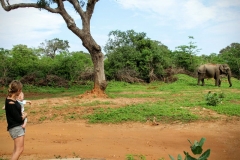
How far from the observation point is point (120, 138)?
6.27m

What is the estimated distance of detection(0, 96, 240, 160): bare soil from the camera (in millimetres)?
5262

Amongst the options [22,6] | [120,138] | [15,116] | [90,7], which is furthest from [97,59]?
[15,116]

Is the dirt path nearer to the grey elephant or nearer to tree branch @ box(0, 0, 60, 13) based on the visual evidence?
tree branch @ box(0, 0, 60, 13)

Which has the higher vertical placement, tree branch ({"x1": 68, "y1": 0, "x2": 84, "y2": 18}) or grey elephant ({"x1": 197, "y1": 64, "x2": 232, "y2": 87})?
tree branch ({"x1": 68, "y1": 0, "x2": 84, "y2": 18})

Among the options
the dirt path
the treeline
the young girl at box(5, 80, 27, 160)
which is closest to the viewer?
the young girl at box(5, 80, 27, 160)

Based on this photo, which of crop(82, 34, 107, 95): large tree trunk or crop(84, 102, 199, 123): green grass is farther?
crop(82, 34, 107, 95): large tree trunk

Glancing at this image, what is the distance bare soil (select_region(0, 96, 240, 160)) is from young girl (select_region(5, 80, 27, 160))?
3.14ft

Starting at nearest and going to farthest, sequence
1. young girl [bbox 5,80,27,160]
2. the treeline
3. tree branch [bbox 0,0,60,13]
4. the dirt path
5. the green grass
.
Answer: young girl [bbox 5,80,27,160] → the dirt path → the green grass → tree branch [bbox 0,0,60,13] → the treeline

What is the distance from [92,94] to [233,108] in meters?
6.10

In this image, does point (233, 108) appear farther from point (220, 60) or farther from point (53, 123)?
point (220, 60)

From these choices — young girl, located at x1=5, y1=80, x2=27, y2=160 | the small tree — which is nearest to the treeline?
the small tree

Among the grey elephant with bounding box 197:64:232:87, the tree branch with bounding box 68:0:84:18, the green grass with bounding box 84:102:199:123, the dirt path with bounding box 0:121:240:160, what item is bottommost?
the dirt path with bounding box 0:121:240:160

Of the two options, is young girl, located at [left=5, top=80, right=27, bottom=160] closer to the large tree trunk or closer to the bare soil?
the bare soil

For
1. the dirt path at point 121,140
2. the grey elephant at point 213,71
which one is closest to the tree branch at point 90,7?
the dirt path at point 121,140
